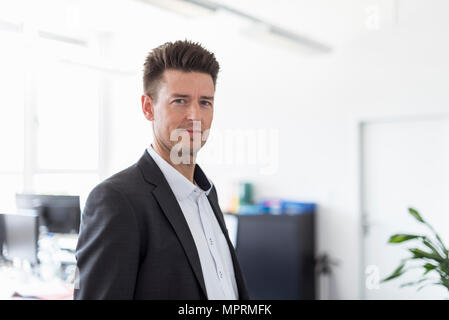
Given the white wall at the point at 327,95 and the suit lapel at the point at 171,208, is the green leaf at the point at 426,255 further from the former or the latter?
the white wall at the point at 327,95

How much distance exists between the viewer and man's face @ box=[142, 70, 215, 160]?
881 mm

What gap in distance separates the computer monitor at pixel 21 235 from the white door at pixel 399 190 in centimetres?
247

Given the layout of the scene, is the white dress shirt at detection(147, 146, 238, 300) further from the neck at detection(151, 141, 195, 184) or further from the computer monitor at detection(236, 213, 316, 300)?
the computer monitor at detection(236, 213, 316, 300)

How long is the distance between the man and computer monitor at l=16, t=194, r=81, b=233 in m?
1.98

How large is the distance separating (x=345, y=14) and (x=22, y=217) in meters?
2.83

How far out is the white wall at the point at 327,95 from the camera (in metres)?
3.42

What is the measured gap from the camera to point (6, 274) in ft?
9.39

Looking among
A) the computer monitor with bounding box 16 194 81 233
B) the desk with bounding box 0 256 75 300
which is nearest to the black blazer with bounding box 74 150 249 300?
the desk with bounding box 0 256 75 300

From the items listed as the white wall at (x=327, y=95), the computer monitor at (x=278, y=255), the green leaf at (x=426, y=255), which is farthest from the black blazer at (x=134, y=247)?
the computer monitor at (x=278, y=255)

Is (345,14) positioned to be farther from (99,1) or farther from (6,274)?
(6,274)

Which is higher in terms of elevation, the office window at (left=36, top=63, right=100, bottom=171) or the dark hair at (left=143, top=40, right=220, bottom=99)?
the office window at (left=36, top=63, right=100, bottom=171)

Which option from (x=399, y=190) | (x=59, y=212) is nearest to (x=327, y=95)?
(x=399, y=190)

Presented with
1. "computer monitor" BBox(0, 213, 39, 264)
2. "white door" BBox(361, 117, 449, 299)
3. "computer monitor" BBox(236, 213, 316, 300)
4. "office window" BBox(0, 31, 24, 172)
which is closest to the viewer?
"computer monitor" BBox(0, 213, 39, 264)
